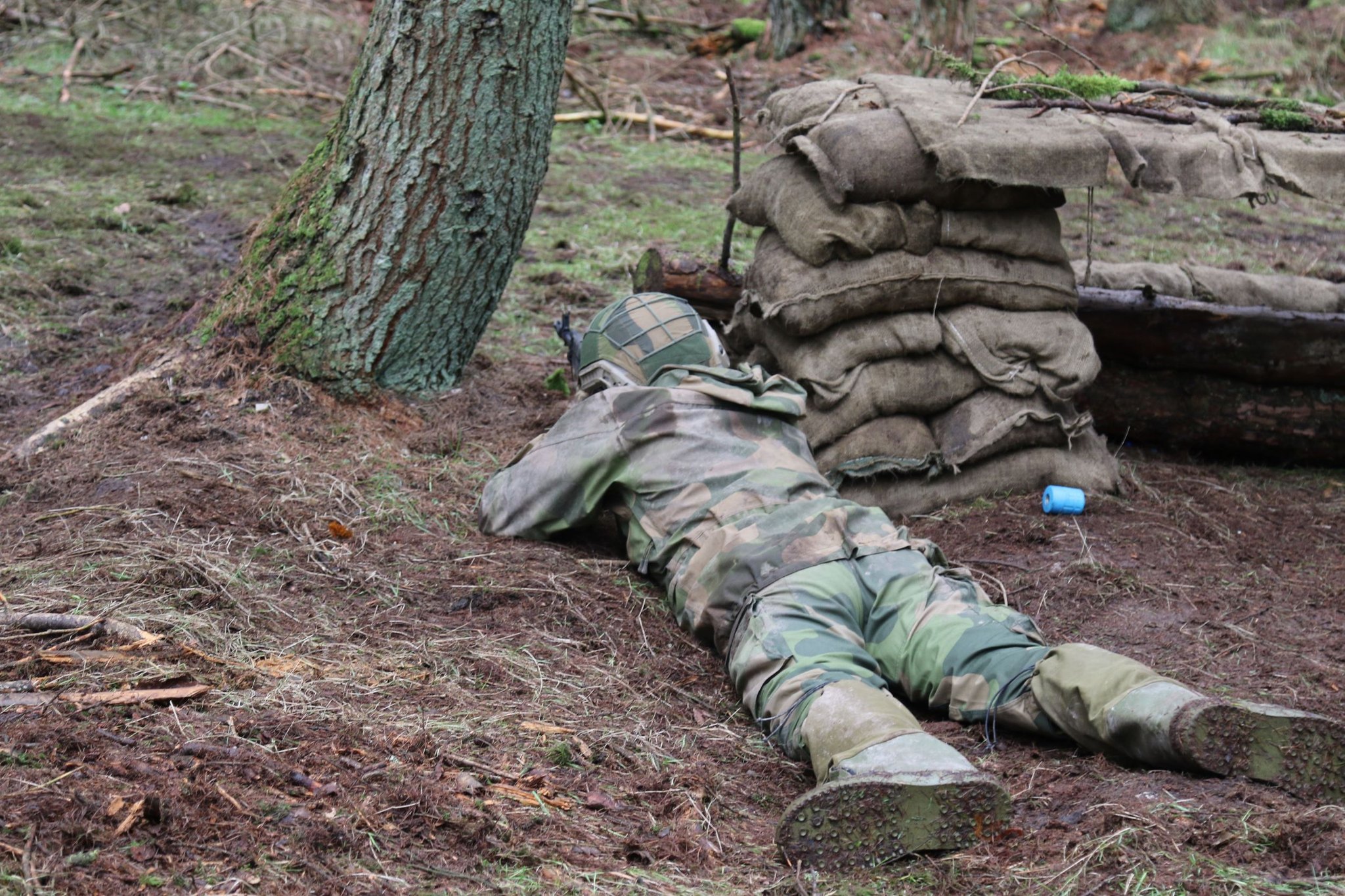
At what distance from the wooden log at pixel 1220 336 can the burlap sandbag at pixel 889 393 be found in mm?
975

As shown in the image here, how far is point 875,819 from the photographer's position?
2.51 metres

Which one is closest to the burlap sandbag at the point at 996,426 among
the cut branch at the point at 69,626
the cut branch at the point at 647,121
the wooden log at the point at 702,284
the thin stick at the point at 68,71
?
the wooden log at the point at 702,284

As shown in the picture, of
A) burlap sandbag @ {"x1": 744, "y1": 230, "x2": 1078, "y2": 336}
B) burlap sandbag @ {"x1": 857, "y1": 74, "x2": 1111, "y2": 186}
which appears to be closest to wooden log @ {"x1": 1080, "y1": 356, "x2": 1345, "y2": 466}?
burlap sandbag @ {"x1": 744, "y1": 230, "x2": 1078, "y2": 336}

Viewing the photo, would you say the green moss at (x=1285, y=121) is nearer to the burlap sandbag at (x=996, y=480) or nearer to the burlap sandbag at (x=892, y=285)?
the burlap sandbag at (x=892, y=285)

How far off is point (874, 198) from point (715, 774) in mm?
2681

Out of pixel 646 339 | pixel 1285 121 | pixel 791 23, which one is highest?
pixel 791 23

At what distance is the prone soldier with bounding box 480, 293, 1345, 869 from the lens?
2586 millimetres

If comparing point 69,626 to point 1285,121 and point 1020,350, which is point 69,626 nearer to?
point 1020,350

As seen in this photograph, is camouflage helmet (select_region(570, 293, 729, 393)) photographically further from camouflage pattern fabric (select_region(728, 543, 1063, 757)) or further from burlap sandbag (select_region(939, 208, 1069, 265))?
burlap sandbag (select_region(939, 208, 1069, 265))

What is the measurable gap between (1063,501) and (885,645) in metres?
1.80

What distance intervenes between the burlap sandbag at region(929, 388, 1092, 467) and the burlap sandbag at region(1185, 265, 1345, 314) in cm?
133

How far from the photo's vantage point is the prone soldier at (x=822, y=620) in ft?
8.48

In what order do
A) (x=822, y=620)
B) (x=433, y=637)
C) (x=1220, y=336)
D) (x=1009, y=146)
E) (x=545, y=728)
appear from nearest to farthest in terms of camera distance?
(x=545, y=728)
(x=822, y=620)
(x=433, y=637)
(x=1009, y=146)
(x=1220, y=336)

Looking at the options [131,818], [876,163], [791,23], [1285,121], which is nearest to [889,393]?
[876,163]
